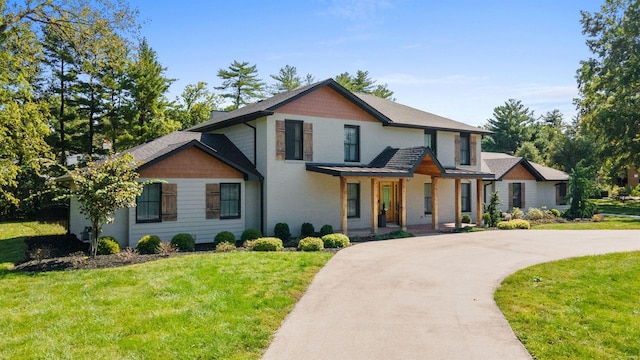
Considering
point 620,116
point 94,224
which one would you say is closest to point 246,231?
point 94,224

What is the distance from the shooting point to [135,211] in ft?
50.4

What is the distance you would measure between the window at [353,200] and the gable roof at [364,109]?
366cm

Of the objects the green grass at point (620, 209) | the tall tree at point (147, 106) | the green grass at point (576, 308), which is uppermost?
the tall tree at point (147, 106)

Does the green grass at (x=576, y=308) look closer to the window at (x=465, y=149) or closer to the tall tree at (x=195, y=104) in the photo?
the window at (x=465, y=149)

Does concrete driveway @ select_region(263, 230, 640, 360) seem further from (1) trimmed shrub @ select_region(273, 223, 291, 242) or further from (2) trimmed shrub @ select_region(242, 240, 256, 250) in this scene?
(1) trimmed shrub @ select_region(273, 223, 291, 242)

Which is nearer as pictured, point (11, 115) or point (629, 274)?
point (629, 274)

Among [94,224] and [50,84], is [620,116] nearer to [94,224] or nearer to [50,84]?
[94,224]

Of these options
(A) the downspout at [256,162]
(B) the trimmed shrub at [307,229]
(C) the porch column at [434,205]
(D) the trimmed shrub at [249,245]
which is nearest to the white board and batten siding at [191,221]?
(A) the downspout at [256,162]

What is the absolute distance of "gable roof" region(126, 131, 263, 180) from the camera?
52.1 ft

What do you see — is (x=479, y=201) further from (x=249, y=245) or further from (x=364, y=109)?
(x=249, y=245)

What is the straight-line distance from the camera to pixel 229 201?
1748cm

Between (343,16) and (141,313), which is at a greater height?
(343,16)

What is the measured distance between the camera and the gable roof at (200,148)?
1589cm

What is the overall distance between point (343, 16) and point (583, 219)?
70.2 ft
